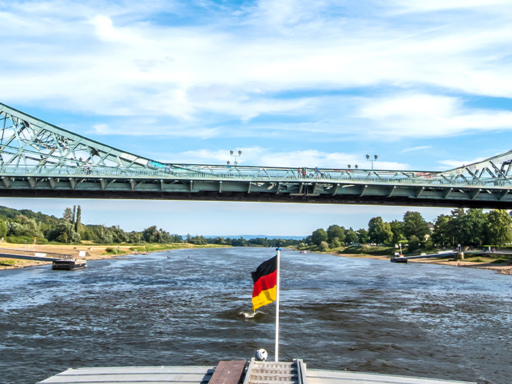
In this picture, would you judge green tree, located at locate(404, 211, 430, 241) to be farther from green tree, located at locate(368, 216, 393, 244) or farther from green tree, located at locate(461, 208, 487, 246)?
green tree, located at locate(461, 208, 487, 246)

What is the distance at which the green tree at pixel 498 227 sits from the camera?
104 m


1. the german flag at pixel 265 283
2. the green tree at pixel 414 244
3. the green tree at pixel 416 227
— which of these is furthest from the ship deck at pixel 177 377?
the green tree at pixel 416 227

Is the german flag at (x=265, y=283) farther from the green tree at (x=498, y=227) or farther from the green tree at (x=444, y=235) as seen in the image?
the green tree at (x=444, y=235)

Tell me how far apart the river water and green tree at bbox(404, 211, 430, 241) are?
4132 inches

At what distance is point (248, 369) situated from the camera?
11438 millimetres

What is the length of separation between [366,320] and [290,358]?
10832 mm

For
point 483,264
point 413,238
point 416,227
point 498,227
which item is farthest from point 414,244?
point 483,264

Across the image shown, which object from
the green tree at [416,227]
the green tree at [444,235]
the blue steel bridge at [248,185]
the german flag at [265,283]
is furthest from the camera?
the green tree at [416,227]

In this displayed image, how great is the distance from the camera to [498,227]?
104m

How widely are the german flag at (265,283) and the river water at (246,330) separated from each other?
6.19 metres

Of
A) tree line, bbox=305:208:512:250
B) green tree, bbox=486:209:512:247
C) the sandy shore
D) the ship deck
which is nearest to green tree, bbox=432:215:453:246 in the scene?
tree line, bbox=305:208:512:250

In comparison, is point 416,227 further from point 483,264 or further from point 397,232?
point 483,264

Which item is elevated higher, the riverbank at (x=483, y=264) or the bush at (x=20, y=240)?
the bush at (x=20, y=240)

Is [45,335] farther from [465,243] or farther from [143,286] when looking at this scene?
[465,243]
